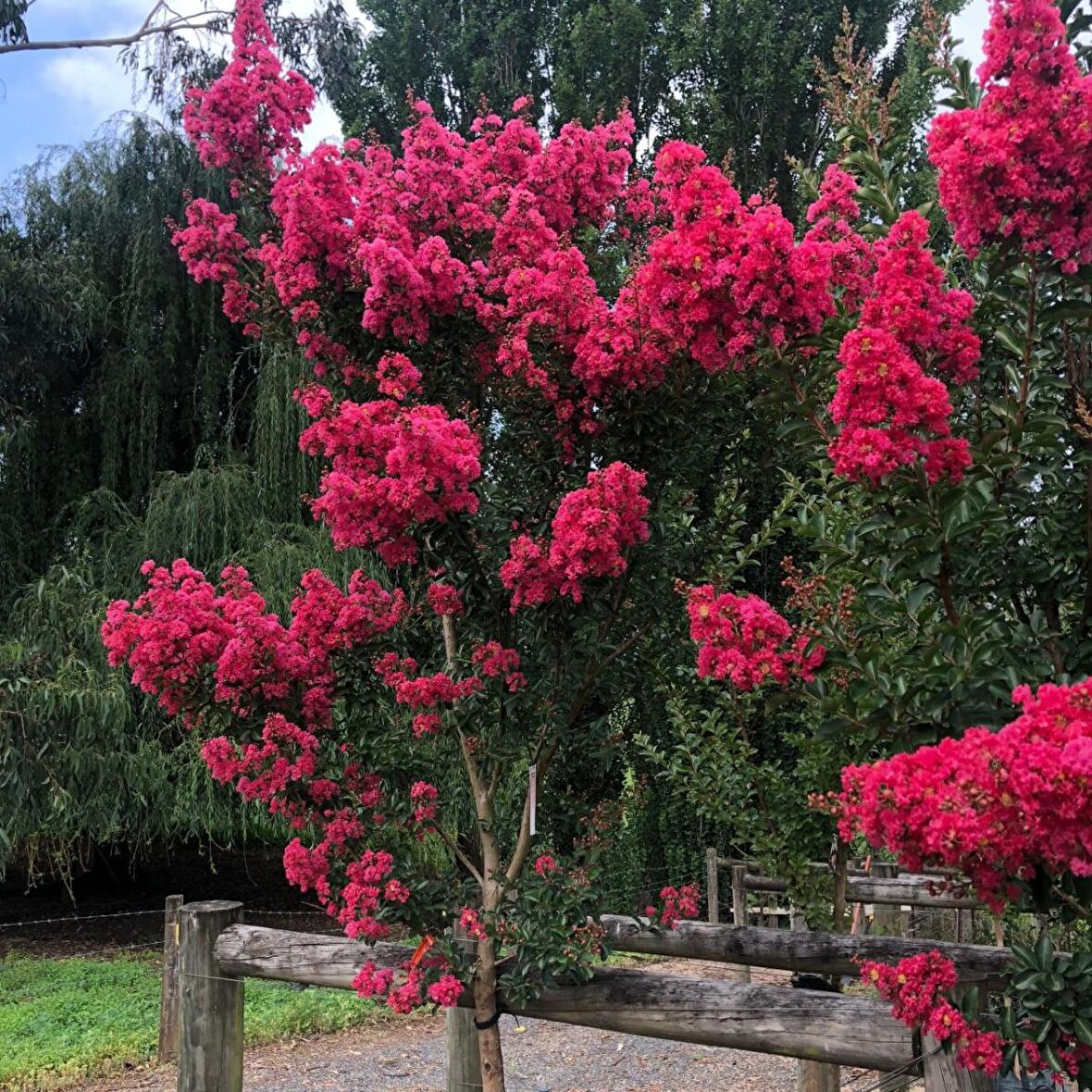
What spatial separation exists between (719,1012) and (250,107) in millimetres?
3216

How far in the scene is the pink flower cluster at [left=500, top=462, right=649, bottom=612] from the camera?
273 centimetres

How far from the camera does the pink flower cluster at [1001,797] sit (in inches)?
62.2

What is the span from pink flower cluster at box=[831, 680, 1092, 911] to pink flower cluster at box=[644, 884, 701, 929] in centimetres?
148

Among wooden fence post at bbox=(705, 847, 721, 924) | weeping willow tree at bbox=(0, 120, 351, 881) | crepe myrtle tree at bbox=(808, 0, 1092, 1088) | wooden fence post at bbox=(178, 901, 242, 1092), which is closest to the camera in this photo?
crepe myrtle tree at bbox=(808, 0, 1092, 1088)

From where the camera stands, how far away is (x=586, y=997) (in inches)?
125

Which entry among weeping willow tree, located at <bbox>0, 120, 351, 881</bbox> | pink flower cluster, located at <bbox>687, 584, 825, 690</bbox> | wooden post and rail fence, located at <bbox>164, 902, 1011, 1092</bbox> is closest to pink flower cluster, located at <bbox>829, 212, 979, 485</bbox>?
pink flower cluster, located at <bbox>687, 584, 825, 690</bbox>

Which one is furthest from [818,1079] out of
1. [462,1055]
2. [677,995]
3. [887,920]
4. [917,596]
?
[887,920]

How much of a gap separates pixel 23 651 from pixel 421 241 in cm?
515

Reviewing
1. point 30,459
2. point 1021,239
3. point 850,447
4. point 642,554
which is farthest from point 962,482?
point 30,459

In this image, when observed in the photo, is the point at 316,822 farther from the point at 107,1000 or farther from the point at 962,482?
the point at 107,1000

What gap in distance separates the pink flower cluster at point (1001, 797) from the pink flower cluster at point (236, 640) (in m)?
1.87

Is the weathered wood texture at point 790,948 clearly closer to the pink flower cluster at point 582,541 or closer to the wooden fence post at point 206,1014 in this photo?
the pink flower cluster at point 582,541

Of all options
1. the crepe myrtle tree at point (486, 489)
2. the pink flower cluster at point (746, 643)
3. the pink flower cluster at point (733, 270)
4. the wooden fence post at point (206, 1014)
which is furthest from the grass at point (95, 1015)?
the pink flower cluster at point (733, 270)

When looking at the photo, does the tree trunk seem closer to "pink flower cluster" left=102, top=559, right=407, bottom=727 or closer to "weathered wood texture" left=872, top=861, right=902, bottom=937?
"pink flower cluster" left=102, top=559, right=407, bottom=727
